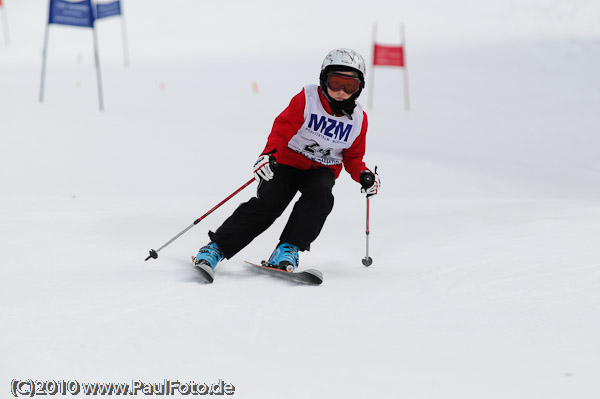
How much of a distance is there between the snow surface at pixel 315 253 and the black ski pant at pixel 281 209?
19 centimetres

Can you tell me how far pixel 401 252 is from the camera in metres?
4.08

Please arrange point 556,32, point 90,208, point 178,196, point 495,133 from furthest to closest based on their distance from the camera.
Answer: point 556,32 → point 495,133 → point 178,196 → point 90,208

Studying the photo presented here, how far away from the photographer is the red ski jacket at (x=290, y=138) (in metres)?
3.39

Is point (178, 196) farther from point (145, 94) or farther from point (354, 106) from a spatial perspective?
point (145, 94)

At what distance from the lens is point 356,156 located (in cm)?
357

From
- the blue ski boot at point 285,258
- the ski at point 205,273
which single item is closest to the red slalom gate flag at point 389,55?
the blue ski boot at point 285,258

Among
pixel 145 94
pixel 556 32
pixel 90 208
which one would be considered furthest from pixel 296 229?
pixel 556 32

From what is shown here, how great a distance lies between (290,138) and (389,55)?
9.56 metres

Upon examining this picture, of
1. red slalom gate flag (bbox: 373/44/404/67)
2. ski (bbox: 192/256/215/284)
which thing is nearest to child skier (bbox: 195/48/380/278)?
ski (bbox: 192/256/215/284)

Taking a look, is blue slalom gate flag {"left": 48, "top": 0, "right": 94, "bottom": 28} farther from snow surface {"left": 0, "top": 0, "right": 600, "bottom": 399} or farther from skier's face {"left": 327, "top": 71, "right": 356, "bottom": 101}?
skier's face {"left": 327, "top": 71, "right": 356, "bottom": 101}

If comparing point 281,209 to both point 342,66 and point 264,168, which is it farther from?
point 342,66

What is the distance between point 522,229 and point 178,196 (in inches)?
118

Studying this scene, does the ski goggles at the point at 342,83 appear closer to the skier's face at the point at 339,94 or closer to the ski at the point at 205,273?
the skier's face at the point at 339,94

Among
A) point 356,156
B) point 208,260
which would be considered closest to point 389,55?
point 356,156
